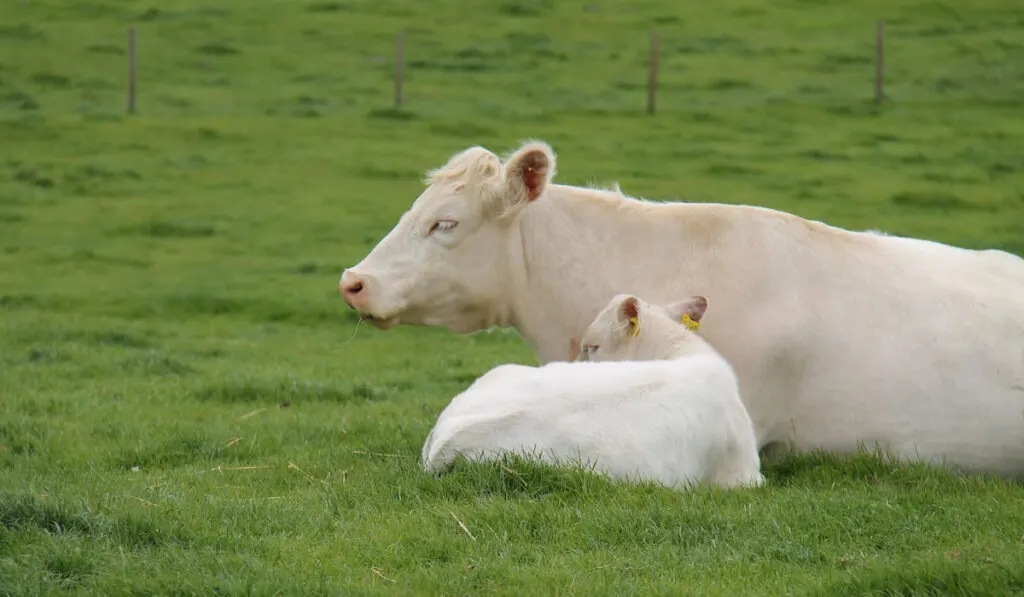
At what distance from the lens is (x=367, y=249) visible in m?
20.5

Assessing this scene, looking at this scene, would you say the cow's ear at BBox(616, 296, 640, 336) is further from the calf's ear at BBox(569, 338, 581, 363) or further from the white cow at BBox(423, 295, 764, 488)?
the calf's ear at BBox(569, 338, 581, 363)

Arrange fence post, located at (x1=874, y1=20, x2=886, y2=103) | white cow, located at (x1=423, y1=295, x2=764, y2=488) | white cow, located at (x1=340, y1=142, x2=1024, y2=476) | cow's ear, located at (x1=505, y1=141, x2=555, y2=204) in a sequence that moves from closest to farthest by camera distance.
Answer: white cow, located at (x1=423, y1=295, x2=764, y2=488) → white cow, located at (x1=340, y1=142, x2=1024, y2=476) → cow's ear, located at (x1=505, y1=141, x2=555, y2=204) → fence post, located at (x1=874, y1=20, x2=886, y2=103)

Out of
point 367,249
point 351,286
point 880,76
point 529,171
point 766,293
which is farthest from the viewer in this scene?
point 880,76

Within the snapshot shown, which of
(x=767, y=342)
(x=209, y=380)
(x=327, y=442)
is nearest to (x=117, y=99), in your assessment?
(x=209, y=380)

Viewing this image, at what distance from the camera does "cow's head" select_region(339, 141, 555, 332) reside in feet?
26.9

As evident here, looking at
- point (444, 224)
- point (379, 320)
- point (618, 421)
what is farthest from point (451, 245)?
point (618, 421)

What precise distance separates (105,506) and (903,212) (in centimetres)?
1835

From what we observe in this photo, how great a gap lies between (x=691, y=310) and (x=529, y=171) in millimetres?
1324

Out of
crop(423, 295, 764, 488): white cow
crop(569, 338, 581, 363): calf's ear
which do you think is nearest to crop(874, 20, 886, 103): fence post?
crop(569, 338, 581, 363): calf's ear

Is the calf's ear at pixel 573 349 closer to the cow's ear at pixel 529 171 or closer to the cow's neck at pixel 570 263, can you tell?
the cow's neck at pixel 570 263

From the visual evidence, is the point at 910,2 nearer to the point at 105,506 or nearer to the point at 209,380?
the point at 209,380

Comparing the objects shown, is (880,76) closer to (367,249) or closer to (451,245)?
(367,249)

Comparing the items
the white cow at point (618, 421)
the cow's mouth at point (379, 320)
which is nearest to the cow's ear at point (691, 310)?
the white cow at point (618, 421)

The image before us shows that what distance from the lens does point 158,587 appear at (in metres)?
5.01
